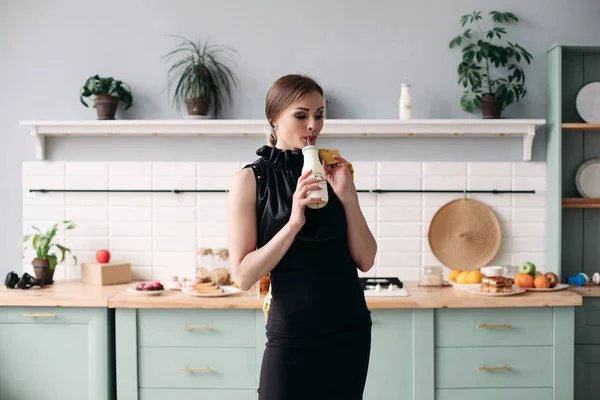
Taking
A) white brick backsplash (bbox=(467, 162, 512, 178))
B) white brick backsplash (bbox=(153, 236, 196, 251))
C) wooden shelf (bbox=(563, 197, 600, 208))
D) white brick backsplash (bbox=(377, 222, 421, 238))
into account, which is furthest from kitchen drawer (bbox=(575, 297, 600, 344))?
white brick backsplash (bbox=(153, 236, 196, 251))

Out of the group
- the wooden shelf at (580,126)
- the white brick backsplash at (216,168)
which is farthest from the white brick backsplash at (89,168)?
the wooden shelf at (580,126)

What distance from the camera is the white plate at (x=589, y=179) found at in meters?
3.41

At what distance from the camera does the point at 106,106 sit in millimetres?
3389

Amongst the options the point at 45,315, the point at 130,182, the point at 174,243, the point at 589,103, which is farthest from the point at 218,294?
the point at 589,103

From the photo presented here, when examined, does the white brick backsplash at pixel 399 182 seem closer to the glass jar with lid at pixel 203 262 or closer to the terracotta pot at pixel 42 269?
the glass jar with lid at pixel 203 262

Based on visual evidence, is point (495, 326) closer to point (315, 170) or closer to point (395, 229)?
point (395, 229)

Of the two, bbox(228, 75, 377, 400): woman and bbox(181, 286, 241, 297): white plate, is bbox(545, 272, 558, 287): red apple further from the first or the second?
bbox(228, 75, 377, 400): woman

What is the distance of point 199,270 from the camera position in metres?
3.30

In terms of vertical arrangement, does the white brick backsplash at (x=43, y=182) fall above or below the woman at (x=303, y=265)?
above

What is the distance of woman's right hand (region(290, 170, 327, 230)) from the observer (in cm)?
155

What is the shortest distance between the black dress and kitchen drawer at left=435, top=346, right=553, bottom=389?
130 cm

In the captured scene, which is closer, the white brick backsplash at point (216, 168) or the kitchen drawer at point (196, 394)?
the kitchen drawer at point (196, 394)

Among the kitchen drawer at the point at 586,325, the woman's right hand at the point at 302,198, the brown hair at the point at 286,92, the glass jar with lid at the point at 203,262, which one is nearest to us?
the woman's right hand at the point at 302,198

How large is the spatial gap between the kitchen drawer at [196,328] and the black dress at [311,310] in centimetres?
123
